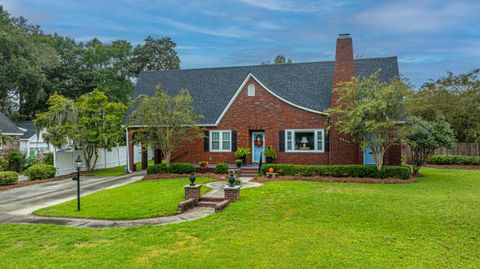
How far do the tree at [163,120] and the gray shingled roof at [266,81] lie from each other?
2.97m

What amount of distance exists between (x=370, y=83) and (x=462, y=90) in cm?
1584

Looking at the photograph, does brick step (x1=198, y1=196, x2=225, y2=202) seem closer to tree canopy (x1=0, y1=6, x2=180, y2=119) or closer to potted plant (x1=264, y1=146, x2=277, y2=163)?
potted plant (x1=264, y1=146, x2=277, y2=163)

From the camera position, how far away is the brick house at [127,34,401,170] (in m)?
18.9

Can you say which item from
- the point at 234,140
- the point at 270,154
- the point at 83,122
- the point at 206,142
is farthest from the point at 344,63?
the point at 83,122

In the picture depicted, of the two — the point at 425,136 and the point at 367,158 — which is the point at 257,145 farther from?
the point at 425,136

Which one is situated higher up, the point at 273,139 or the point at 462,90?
the point at 462,90

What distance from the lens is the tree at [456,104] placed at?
25281 mm

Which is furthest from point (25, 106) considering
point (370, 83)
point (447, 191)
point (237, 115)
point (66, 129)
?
point (447, 191)

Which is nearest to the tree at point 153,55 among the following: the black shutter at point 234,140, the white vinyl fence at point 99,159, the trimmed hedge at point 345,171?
the white vinyl fence at point 99,159

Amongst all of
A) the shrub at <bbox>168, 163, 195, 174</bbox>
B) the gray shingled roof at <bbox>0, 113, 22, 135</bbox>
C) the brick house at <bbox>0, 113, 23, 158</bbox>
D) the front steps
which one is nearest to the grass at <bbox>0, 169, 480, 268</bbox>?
the front steps

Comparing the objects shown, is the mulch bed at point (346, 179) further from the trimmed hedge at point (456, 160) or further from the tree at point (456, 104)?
the tree at point (456, 104)

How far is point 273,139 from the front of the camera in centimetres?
1962

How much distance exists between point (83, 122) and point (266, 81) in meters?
11.5

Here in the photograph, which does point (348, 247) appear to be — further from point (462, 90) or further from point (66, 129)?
point (462, 90)
